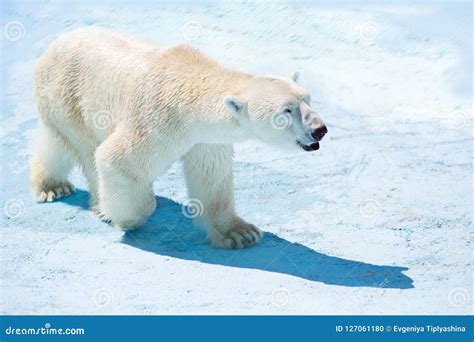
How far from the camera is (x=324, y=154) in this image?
6.11 m

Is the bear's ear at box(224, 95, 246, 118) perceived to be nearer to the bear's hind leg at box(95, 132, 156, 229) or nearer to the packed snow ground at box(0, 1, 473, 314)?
the bear's hind leg at box(95, 132, 156, 229)

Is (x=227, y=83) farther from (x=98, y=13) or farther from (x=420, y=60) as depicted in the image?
(x=98, y=13)

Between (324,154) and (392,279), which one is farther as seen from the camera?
(324,154)

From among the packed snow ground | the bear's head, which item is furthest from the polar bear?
the packed snow ground

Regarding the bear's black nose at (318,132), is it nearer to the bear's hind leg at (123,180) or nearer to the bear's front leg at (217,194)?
the bear's front leg at (217,194)

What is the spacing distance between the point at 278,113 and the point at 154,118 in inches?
28.9

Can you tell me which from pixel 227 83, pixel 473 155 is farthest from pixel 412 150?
pixel 227 83

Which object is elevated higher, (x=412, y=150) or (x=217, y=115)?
(x=217, y=115)

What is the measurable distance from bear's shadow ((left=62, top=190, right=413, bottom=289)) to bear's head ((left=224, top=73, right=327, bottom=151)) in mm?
694

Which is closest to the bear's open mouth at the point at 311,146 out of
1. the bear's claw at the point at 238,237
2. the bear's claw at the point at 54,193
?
the bear's claw at the point at 238,237

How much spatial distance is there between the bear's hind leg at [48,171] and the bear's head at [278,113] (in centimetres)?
162

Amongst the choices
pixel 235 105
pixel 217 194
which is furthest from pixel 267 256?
pixel 235 105

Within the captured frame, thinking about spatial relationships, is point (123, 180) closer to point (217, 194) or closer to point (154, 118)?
point (154, 118)

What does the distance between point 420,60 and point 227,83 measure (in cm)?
416
